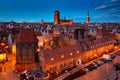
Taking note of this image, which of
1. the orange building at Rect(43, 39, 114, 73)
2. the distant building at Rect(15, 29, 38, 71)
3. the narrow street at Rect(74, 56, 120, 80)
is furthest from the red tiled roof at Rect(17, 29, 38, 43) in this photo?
the narrow street at Rect(74, 56, 120, 80)

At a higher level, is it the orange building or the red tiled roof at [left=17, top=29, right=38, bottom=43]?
the red tiled roof at [left=17, top=29, right=38, bottom=43]

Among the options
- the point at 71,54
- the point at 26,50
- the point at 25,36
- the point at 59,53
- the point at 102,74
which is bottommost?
the point at 102,74

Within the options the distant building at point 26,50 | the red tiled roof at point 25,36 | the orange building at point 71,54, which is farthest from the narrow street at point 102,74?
the red tiled roof at point 25,36

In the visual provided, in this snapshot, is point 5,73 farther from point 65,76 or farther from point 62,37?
point 62,37

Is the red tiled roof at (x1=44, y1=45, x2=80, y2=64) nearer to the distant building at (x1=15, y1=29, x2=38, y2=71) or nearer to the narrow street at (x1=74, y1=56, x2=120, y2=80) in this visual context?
the distant building at (x1=15, y1=29, x2=38, y2=71)

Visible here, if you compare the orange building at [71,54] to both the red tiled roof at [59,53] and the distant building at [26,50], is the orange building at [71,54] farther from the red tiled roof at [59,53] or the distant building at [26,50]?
the distant building at [26,50]

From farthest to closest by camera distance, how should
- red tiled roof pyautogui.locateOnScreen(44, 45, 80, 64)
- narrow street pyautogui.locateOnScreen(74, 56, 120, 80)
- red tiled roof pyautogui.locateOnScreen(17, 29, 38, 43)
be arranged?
1. red tiled roof pyautogui.locateOnScreen(17, 29, 38, 43)
2. red tiled roof pyautogui.locateOnScreen(44, 45, 80, 64)
3. narrow street pyautogui.locateOnScreen(74, 56, 120, 80)

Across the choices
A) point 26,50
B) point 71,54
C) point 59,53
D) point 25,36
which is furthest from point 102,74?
point 25,36

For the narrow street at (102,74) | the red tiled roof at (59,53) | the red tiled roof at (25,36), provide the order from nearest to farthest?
1. the narrow street at (102,74)
2. the red tiled roof at (59,53)
3. the red tiled roof at (25,36)

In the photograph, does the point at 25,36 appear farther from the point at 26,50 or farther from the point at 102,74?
the point at 102,74

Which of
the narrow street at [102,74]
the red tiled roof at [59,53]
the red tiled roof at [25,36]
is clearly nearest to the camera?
the narrow street at [102,74]

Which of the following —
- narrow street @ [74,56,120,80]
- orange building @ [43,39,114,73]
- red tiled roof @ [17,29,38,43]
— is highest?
red tiled roof @ [17,29,38,43]

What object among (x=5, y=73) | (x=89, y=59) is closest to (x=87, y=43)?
(x=89, y=59)

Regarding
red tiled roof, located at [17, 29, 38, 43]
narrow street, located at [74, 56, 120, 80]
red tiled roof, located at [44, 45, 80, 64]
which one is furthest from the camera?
red tiled roof, located at [17, 29, 38, 43]
